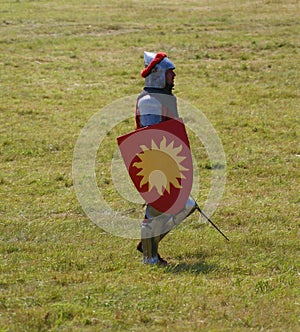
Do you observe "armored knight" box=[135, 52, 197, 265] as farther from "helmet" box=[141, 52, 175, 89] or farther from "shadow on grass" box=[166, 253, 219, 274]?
"shadow on grass" box=[166, 253, 219, 274]

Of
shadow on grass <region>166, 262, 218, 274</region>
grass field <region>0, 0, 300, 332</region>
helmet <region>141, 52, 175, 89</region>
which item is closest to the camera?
grass field <region>0, 0, 300, 332</region>

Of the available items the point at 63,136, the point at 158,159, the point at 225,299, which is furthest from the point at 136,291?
the point at 63,136

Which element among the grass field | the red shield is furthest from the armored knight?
the grass field

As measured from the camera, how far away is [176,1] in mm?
35344

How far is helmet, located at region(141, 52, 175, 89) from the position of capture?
8.02 meters

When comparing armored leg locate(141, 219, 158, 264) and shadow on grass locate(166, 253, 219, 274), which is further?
armored leg locate(141, 219, 158, 264)

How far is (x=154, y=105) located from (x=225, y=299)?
2.01 meters

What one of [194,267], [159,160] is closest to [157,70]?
[159,160]

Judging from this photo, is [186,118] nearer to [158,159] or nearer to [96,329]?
[158,159]

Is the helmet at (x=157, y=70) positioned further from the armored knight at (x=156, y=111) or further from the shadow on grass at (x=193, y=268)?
the shadow on grass at (x=193, y=268)

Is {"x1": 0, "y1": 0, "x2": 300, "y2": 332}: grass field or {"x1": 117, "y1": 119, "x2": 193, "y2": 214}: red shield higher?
{"x1": 117, "y1": 119, "x2": 193, "y2": 214}: red shield

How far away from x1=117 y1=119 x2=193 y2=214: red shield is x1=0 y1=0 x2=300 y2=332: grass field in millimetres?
688

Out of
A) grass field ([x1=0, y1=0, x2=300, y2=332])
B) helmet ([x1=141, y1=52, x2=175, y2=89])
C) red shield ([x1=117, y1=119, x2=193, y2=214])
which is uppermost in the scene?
helmet ([x1=141, y1=52, x2=175, y2=89])

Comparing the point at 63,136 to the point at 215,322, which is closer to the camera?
the point at 215,322
